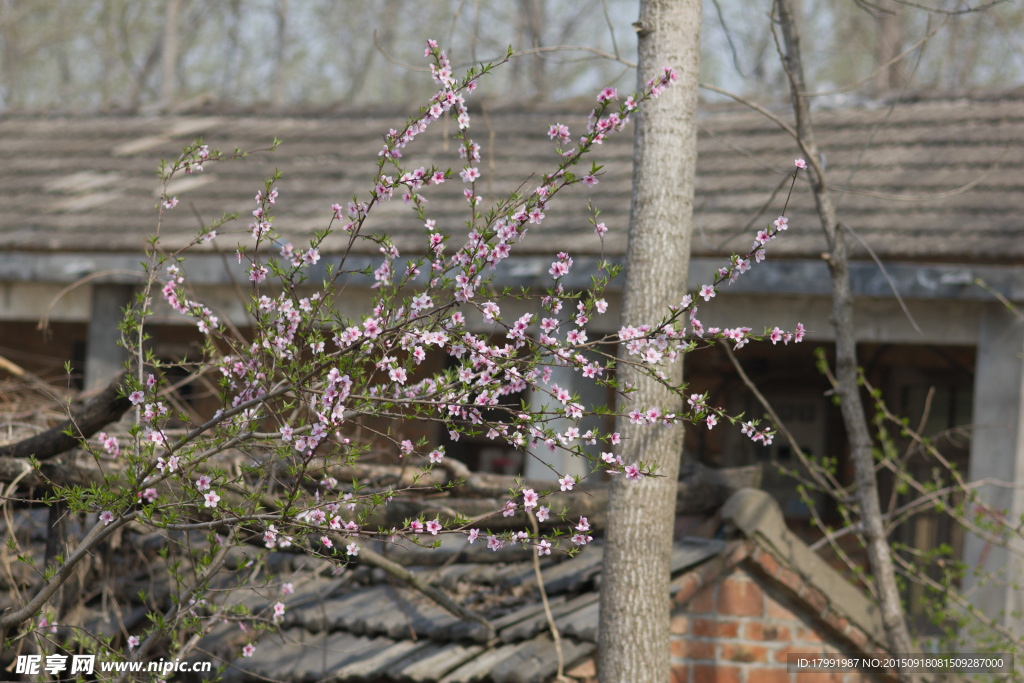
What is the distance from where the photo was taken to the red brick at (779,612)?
3236 millimetres

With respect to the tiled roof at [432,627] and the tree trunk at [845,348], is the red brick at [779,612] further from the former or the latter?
the tree trunk at [845,348]

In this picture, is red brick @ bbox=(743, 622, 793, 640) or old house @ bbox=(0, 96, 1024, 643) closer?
red brick @ bbox=(743, 622, 793, 640)

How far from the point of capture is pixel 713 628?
316 cm

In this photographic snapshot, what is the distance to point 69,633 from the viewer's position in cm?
345

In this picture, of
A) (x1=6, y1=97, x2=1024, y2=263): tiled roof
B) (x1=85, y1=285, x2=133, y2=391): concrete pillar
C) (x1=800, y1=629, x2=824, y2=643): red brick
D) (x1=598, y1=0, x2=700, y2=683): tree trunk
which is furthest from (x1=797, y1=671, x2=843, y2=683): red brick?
(x1=85, y1=285, x2=133, y2=391): concrete pillar

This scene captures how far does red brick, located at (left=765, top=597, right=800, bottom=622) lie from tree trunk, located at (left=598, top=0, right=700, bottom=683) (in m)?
0.83

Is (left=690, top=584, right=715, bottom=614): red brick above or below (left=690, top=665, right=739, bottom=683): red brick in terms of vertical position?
above

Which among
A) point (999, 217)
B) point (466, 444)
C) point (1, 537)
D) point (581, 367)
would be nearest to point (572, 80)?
point (466, 444)

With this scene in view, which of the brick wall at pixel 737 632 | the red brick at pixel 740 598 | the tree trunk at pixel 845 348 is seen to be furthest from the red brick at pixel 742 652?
the tree trunk at pixel 845 348

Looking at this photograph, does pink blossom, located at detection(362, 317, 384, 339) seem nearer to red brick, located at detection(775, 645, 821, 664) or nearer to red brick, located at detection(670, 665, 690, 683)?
red brick, located at detection(670, 665, 690, 683)

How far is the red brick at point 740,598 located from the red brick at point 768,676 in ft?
0.63

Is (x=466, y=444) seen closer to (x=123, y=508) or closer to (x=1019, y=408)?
(x=1019, y=408)

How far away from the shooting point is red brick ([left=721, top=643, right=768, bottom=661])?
3.15 m

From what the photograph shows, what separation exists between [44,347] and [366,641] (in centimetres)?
564
